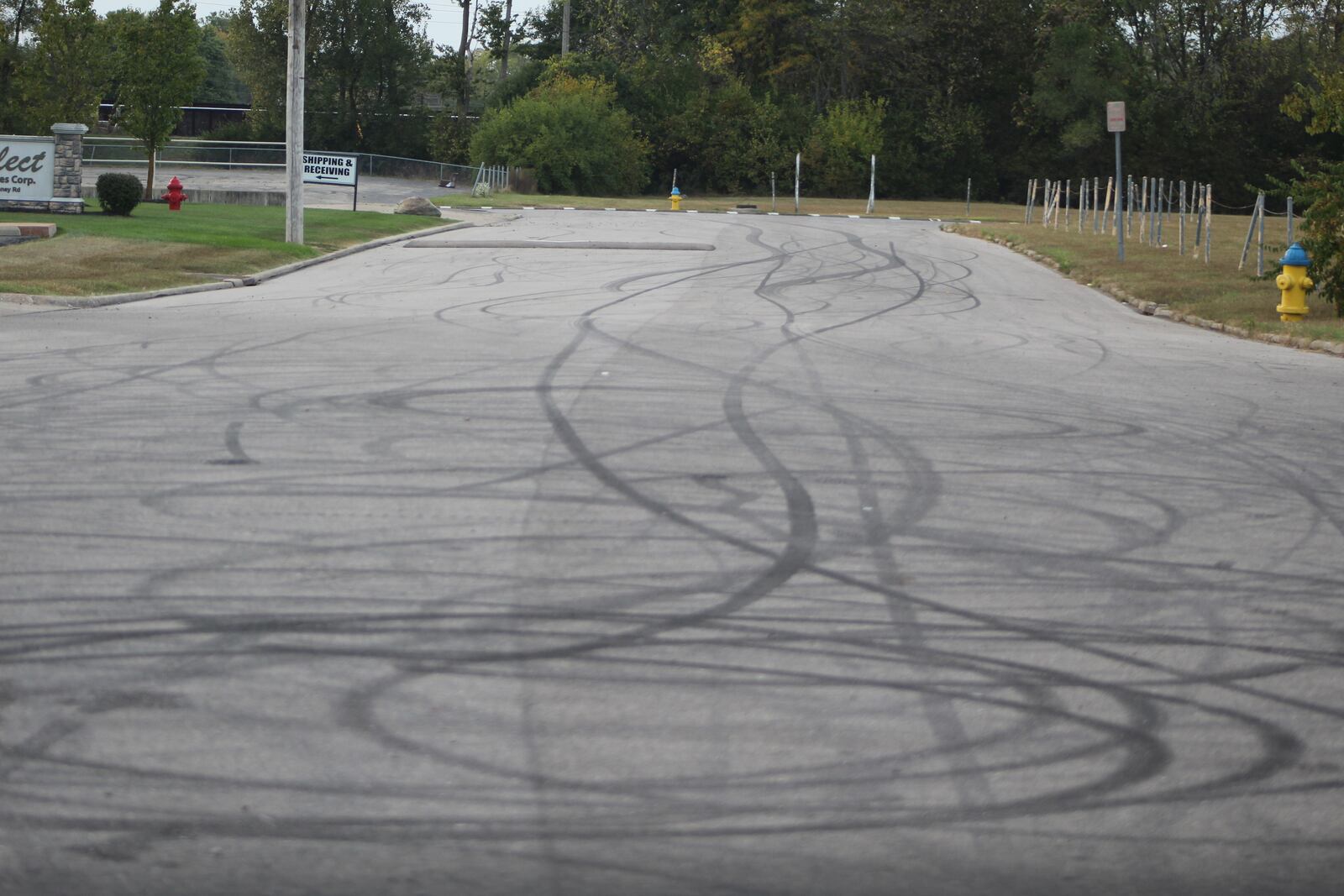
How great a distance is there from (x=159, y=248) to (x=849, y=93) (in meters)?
61.0

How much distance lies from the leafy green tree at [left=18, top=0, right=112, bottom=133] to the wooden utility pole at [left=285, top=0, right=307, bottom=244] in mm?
15438

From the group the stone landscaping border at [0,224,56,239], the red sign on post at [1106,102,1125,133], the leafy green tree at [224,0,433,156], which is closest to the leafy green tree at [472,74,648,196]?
the leafy green tree at [224,0,433,156]

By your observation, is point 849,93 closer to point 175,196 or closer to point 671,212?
point 671,212

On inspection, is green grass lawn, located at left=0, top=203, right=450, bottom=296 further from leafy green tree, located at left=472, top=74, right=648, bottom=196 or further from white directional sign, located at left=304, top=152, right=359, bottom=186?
leafy green tree, located at left=472, top=74, right=648, bottom=196

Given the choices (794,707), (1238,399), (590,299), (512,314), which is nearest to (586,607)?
(794,707)

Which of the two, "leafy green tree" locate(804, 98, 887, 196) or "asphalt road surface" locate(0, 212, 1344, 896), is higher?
"leafy green tree" locate(804, 98, 887, 196)

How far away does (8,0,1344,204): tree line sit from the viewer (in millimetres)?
71500

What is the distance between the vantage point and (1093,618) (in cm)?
612

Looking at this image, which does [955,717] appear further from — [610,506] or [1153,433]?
[1153,433]

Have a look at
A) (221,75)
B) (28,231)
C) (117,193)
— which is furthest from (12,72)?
(221,75)

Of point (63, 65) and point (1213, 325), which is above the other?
A: point (63, 65)

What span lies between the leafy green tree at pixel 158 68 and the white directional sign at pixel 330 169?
3.74m

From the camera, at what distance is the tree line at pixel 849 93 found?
71500 mm

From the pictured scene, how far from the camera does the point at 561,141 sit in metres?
65.0
